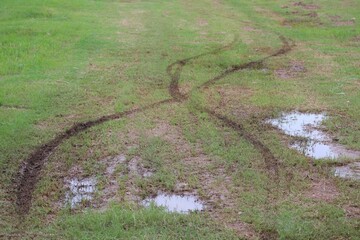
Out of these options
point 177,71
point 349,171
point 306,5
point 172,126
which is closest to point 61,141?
point 172,126

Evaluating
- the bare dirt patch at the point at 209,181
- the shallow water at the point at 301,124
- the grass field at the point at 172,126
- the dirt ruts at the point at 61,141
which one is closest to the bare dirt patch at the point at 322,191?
the grass field at the point at 172,126

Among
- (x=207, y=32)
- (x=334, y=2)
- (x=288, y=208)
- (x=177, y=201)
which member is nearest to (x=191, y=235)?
(x=177, y=201)

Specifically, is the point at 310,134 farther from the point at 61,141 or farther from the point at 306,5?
the point at 306,5

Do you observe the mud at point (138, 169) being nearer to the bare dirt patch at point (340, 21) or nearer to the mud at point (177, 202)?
the mud at point (177, 202)

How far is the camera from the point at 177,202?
563cm

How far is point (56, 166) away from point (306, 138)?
3610mm

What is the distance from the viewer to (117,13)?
18.1 m

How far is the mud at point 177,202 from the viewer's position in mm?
5488

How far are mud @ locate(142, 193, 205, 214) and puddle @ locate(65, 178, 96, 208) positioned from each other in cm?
70

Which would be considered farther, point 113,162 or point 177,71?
point 177,71

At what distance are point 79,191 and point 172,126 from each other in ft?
7.58

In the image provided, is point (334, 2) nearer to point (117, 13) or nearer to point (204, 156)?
point (117, 13)

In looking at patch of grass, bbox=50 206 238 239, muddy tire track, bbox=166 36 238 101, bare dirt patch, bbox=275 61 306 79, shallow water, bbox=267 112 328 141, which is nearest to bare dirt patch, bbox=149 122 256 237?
patch of grass, bbox=50 206 238 239

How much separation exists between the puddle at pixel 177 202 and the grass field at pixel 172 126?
0.37 feet
